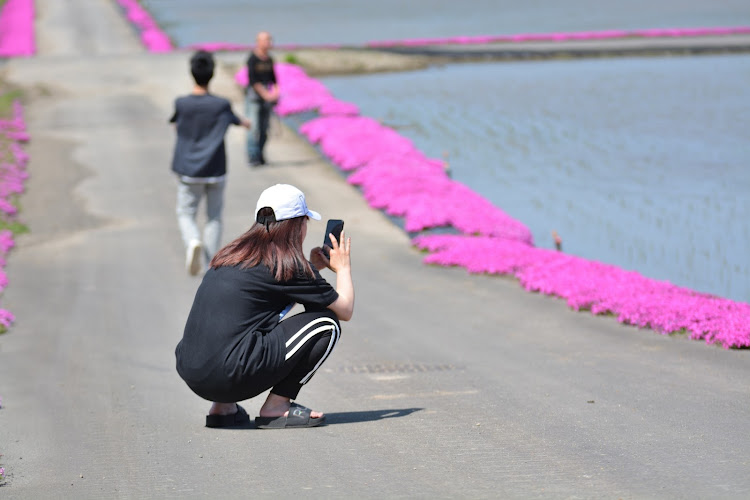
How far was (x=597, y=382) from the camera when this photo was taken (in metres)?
7.21

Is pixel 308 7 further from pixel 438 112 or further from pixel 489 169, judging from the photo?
pixel 489 169

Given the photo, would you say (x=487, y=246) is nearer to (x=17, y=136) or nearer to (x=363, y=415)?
(x=363, y=415)

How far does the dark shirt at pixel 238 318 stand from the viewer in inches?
224

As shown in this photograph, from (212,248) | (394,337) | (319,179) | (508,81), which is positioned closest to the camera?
(394,337)

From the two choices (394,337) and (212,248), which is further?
(212,248)

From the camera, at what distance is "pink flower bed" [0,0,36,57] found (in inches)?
A: 1462

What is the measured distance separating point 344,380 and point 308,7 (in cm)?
5339

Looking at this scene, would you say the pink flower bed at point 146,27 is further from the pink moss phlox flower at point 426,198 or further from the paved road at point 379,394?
the paved road at point 379,394

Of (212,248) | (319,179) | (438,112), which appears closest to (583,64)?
(438,112)

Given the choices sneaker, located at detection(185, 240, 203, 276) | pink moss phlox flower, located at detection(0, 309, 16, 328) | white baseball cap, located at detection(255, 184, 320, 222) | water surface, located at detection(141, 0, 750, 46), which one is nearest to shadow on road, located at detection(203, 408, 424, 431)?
white baseball cap, located at detection(255, 184, 320, 222)

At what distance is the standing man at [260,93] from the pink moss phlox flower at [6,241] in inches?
178

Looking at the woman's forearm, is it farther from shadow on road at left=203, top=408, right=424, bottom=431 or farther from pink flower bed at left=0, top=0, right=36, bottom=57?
pink flower bed at left=0, top=0, right=36, bottom=57

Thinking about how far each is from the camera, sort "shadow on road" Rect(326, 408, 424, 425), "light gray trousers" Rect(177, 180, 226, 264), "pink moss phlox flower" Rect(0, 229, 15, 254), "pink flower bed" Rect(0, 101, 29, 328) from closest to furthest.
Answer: "shadow on road" Rect(326, 408, 424, 425)
"light gray trousers" Rect(177, 180, 226, 264)
"pink flower bed" Rect(0, 101, 29, 328)
"pink moss phlox flower" Rect(0, 229, 15, 254)

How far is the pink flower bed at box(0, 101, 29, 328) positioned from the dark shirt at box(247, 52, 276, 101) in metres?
3.68
